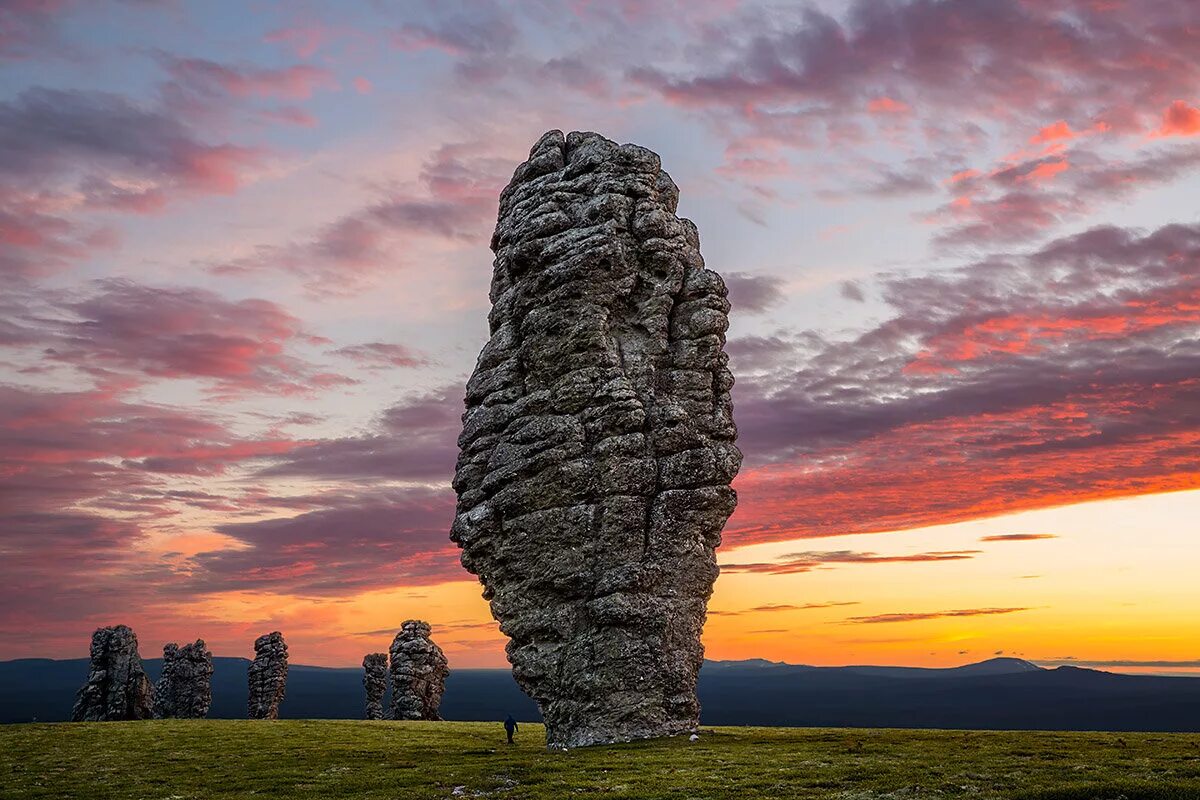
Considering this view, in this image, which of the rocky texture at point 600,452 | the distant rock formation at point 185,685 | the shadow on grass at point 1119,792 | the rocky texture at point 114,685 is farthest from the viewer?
the distant rock formation at point 185,685

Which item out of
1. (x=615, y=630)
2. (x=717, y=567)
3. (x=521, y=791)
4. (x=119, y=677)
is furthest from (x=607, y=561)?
(x=119, y=677)

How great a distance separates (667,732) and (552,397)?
23.6 metres

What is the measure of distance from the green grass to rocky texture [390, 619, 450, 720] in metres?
44.4

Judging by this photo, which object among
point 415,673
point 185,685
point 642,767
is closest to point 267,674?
point 185,685

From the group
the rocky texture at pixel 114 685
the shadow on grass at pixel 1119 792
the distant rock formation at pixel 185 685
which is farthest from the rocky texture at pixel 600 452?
the distant rock formation at pixel 185 685

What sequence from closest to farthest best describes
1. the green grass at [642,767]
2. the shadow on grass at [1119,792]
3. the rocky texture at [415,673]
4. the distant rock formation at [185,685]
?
1. the shadow on grass at [1119,792]
2. the green grass at [642,767]
3. the rocky texture at [415,673]
4. the distant rock formation at [185,685]

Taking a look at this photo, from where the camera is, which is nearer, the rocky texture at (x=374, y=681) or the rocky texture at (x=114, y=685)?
the rocky texture at (x=114, y=685)

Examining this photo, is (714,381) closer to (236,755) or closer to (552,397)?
(552,397)

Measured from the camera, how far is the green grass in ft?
122

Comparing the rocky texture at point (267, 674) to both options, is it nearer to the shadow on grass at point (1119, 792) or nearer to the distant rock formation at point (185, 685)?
the distant rock formation at point (185, 685)

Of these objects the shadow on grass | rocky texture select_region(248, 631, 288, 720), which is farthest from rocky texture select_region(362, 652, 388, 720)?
the shadow on grass

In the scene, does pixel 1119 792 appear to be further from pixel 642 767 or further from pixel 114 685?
pixel 114 685

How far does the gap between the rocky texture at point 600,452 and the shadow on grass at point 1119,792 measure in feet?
95.5

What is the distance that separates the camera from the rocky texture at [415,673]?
114438mm
